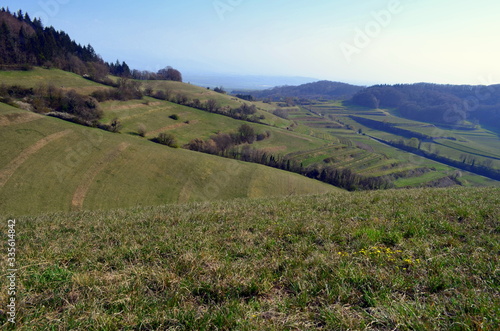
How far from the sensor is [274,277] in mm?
4602

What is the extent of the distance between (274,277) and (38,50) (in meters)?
126

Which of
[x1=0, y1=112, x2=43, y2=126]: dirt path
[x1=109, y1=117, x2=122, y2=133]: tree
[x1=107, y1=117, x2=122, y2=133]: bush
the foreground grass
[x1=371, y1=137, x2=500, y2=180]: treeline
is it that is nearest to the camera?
the foreground grass

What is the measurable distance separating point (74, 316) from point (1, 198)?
153 ft

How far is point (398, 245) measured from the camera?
5.87 m

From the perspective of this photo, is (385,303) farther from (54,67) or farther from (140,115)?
(54,67)

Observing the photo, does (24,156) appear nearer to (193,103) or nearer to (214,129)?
(214,129)

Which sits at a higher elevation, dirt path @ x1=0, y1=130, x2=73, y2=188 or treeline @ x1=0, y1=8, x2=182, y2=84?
treeline @ x1=0, y1=8, x2=182, y2=84

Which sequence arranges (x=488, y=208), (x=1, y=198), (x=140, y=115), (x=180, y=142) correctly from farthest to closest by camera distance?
(x=140, y=115)
(x=180, y=142)
(x=1, y=198)
(x=488, y=208)

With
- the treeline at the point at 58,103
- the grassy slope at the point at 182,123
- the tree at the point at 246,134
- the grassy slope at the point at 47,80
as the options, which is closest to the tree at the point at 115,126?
the treeline at the point at 58,103

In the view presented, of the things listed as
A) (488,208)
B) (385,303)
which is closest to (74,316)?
(385,303)

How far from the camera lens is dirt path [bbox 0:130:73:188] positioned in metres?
38.8

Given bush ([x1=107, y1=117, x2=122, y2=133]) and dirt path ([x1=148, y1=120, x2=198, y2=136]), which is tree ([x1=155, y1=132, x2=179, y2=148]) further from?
bush ([x1=107, y1=117, x2=122, y2=133])

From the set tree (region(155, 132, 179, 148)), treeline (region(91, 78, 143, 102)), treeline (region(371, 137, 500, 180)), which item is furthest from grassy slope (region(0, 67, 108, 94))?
treeline (region(371, 137, 500, 180))

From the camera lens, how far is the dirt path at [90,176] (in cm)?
3967
